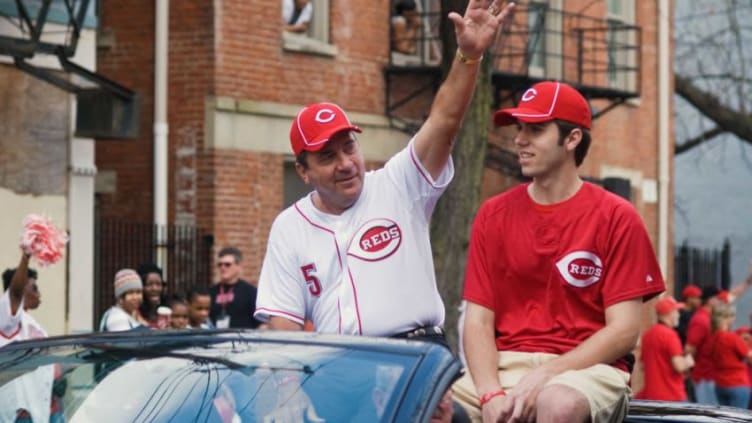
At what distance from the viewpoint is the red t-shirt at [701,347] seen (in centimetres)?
1877

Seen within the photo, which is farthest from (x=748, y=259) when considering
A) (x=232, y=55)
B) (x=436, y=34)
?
(x=232, y=55)

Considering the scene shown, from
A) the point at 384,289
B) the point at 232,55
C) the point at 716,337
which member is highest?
the point at 232,55

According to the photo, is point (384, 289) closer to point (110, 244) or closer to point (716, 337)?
point (110, 244)

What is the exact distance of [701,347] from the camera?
18938 mm

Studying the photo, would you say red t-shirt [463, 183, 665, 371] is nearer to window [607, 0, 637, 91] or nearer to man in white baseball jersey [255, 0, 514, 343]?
man in white baseball jersey [255, 0, 514, 343]

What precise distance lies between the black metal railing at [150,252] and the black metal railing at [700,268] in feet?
39.7

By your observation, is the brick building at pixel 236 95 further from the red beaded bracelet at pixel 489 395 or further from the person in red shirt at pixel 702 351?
the red beaded bracelet at pixel 489 395

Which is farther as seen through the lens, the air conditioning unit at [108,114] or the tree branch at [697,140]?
the tree branch at [697,140]

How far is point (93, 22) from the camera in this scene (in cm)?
1650

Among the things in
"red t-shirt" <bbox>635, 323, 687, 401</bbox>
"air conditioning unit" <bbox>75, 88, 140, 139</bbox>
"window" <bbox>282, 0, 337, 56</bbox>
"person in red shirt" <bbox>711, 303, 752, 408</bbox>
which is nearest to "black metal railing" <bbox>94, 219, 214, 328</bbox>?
"air conditioning unit" <bbox>75, 88, 140, 139</bbox>

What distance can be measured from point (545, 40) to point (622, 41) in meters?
2.81

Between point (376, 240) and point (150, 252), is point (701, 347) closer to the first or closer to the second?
point (150, 252)

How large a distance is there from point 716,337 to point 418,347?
14.0 meters

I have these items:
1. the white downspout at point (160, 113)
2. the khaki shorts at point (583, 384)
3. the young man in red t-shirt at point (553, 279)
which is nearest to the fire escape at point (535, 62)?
the white downspout at point (160, 113)
